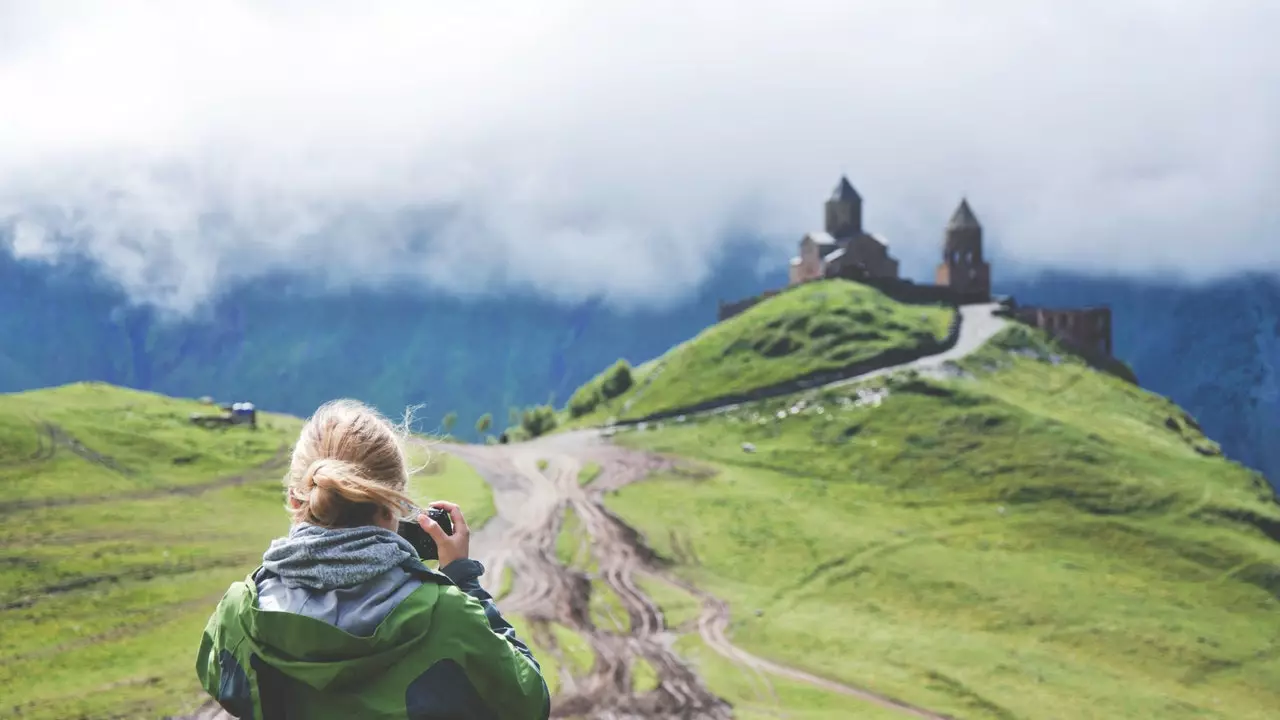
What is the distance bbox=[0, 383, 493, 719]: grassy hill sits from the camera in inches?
1362

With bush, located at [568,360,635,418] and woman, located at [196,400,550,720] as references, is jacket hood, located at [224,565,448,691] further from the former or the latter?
bush, located at [568,360,635,418]

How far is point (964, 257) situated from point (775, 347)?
37.6 meters

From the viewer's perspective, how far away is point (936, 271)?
412 feet

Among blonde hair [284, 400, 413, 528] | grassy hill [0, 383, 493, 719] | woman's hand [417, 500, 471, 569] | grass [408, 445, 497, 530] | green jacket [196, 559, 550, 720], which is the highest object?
blonde hair [284, 400, 413, 528]

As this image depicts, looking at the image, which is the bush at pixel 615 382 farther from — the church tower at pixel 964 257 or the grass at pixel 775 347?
the church tower at pixel 964 257

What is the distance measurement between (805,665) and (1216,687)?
21.2 meters

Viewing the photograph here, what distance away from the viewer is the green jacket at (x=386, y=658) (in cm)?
561

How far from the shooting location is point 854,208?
129500 millimetres

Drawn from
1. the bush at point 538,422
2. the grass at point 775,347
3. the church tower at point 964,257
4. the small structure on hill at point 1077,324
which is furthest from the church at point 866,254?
the bush at point 538,422

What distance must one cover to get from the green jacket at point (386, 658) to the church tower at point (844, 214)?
126 metres

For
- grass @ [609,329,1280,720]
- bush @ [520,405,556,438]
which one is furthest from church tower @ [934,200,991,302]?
bush @ [520,405,556,438]

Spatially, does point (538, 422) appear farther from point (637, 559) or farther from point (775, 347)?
point (637, 559)

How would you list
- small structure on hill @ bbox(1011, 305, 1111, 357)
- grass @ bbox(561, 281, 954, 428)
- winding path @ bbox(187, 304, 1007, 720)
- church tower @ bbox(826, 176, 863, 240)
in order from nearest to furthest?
winding path @ bbox(187, 304, 1007, 720) → grass @ bbox(561, 281, 954, 428) → small structure on hill @ bbox(1011, 305, 1111, 357) → church tower @ bbox(826, 176, 863, 240)

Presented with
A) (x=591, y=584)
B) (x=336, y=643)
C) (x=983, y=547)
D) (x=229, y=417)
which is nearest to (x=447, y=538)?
(x=336, y=643)
